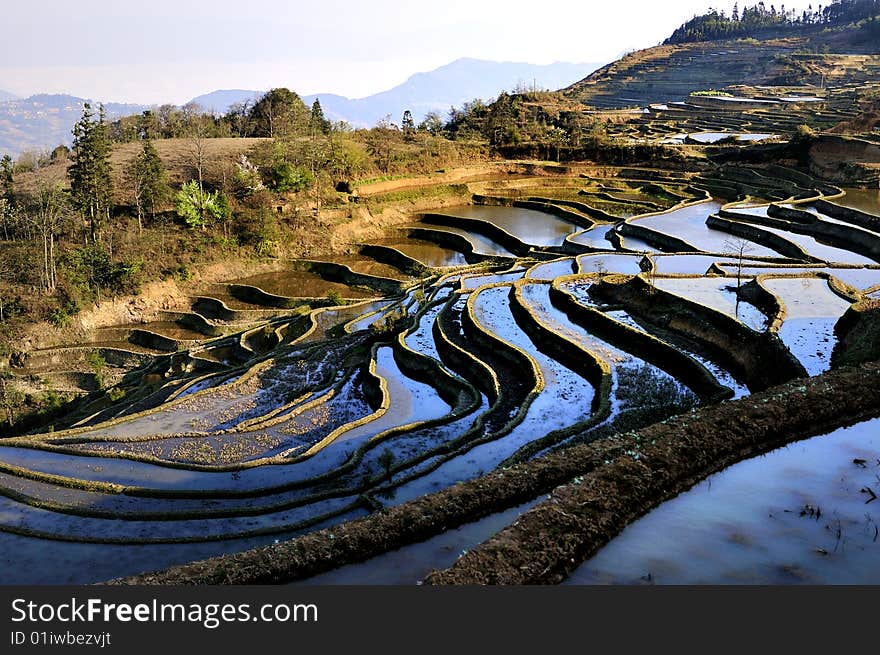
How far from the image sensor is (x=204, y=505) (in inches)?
589

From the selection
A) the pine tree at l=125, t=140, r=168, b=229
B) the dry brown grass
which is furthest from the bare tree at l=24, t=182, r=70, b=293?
the pine tree at l=125, t=140, r=168, b=229

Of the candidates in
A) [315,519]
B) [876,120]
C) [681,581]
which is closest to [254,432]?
[315,519]

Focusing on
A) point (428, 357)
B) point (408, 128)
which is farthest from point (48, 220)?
point (408, 128)

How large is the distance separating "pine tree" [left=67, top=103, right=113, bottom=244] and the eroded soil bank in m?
31.2

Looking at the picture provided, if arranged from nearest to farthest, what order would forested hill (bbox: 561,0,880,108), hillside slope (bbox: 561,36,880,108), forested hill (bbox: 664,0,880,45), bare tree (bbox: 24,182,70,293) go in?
bare tree (bbox: 24,182,70,293) < hillside slope (bbox: 561,36,880,108) < forested hill (bbox: 561,0,880,108) < forested hill (bbox: 664,0,880,45)

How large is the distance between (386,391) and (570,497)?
10815mm

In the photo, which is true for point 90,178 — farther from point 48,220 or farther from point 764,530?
point 764,530

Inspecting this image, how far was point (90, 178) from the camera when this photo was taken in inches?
1455

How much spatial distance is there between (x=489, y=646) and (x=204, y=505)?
9906mm

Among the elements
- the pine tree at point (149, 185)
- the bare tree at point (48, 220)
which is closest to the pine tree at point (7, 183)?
the bare tree at point (48, 220)

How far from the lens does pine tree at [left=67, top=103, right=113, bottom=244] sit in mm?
36781

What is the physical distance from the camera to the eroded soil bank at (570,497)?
1009 centimetres

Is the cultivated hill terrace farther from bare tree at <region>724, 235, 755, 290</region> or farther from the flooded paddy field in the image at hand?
bare tree at <region>724, 235, 755, 290</region>

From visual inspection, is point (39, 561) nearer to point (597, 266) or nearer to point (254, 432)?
point (254, 432)
